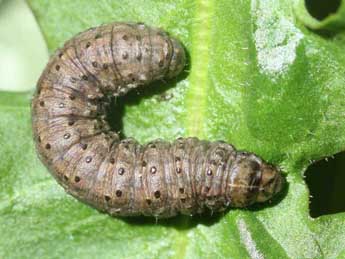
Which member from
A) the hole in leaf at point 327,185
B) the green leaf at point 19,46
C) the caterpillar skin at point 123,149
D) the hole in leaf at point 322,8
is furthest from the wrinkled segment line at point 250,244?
the green leaf at point 19,46

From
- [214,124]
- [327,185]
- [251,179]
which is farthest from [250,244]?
[214,124]

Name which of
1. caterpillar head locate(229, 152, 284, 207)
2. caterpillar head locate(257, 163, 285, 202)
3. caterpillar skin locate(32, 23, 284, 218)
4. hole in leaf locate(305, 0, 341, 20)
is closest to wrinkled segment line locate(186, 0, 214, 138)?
caterpillar skin locate(32, 23, 284, 218)

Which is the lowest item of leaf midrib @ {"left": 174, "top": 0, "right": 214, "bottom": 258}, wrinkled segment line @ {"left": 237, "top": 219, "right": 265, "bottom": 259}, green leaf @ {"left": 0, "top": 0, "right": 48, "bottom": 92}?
wrinkled segment line @ {"left": 237, "top": 219, "right": 265, "bottom": 259}

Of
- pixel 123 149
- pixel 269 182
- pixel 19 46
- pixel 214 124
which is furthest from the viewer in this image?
pixel 19 46

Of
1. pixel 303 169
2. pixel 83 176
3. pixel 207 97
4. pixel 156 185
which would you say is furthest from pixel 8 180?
pixel 303 169

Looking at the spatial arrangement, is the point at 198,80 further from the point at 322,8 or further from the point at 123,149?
the point at 322,8

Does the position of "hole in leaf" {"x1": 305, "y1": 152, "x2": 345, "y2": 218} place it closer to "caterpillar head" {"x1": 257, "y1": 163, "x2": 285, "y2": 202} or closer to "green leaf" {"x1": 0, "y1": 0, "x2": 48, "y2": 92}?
"caterpillar head" {"x1": 257, "y1": 163, "x2": 285, "y2": 202}
